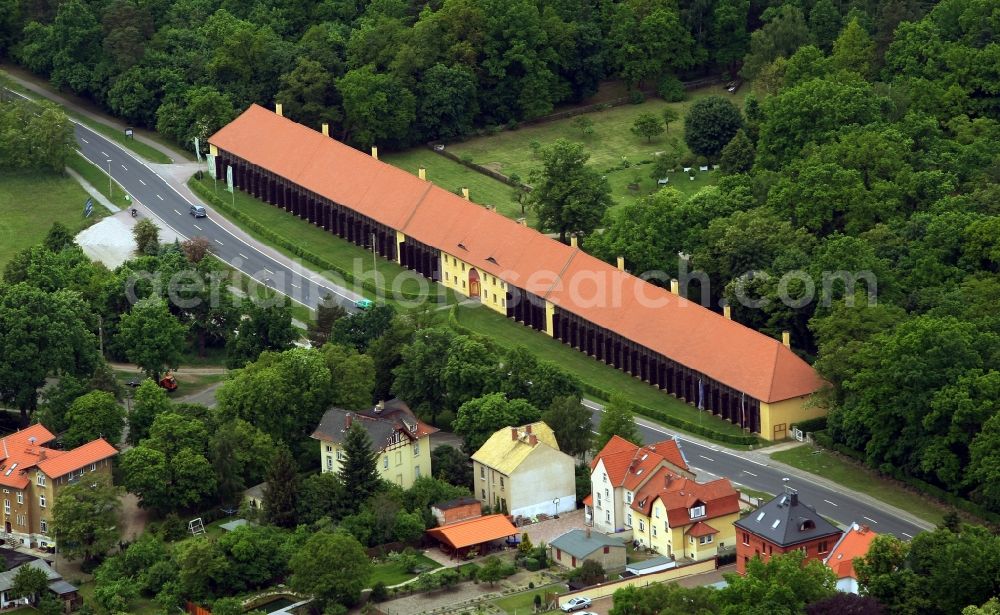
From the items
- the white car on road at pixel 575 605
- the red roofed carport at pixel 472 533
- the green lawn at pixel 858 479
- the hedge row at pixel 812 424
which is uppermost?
the hedge row at pixel 812 424

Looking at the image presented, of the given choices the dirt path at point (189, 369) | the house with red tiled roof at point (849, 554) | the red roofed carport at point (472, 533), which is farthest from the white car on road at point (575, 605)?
the dirt path at point (189, 369)

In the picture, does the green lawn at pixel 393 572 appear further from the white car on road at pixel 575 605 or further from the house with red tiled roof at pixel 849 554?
the house with red tiled roof at pixel 849 554

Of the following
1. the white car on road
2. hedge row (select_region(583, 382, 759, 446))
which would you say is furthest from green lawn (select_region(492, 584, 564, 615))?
hedge row (select_region(583, 382, 759, 446))

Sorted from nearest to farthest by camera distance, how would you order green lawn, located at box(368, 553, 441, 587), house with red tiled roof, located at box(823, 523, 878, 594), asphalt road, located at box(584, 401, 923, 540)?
house with red tiled roof, located at box(823, 523, 878, 594)
green lawn, located at box(368, 553, 441, 587)
asphalt road, located at box(584, 401, 923, 540)

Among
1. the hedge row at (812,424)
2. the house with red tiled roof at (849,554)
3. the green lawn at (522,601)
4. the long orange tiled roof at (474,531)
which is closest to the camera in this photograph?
the house with red tiled roof at (849,554)

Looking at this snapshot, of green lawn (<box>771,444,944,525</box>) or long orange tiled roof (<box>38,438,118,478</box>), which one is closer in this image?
green lawn (<box>771,444,944,525</box>)

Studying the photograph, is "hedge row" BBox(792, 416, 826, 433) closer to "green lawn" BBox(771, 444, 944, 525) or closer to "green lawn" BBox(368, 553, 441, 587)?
"green lawn" BBox(771, 444, 944, 525)

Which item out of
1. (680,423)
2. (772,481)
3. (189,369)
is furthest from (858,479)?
(189,369)
